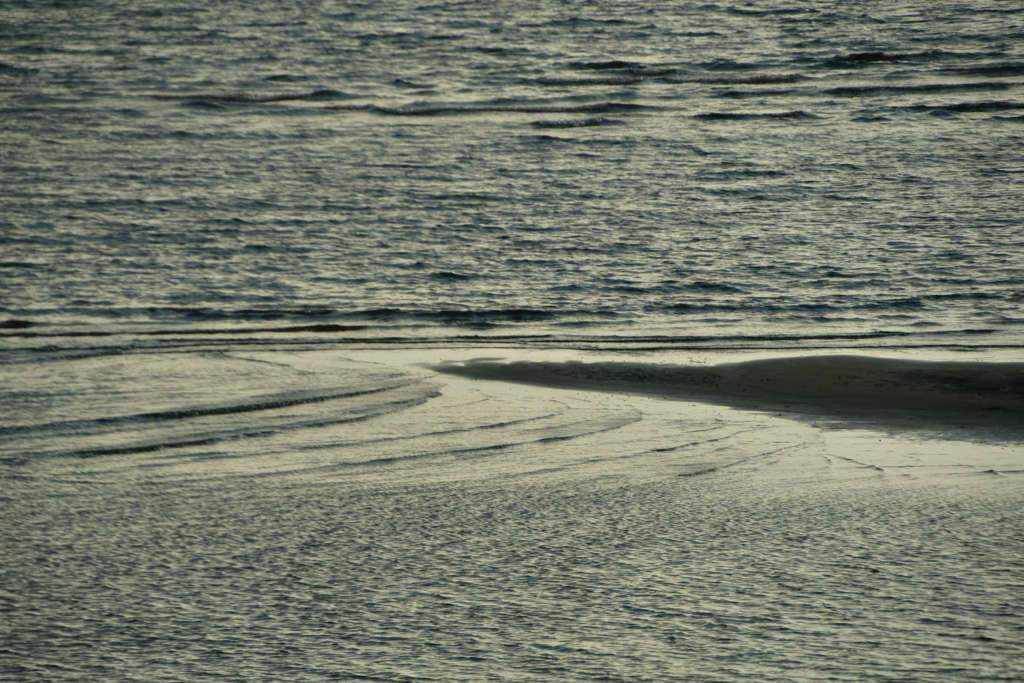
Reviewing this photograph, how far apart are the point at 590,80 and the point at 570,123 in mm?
546

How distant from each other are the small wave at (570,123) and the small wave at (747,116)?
55cm

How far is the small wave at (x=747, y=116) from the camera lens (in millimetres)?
5582

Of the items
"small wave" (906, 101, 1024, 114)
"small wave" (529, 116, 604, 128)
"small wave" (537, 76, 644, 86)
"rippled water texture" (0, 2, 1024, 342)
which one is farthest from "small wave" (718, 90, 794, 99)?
"small wave" (529, 116, 604, 128)

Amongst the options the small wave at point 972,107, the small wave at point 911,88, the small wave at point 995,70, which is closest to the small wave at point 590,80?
the small wave at point 911,88

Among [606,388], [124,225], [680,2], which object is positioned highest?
[680,2]

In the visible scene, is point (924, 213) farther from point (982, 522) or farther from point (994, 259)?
point (982, 522)

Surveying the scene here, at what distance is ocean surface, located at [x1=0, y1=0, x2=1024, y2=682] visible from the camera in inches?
53.6

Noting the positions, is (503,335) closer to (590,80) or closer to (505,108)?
(505,108)

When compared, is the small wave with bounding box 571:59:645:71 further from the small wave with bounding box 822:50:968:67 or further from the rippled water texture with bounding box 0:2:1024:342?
the small wave with bounding box 822:50:968:67

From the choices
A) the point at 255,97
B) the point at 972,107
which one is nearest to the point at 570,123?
the point at 255,97

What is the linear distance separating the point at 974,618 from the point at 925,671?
0.17 m

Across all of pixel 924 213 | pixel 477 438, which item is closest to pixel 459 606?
pixel 477 438

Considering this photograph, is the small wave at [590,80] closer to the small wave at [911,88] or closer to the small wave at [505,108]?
the small wave at [505,108]

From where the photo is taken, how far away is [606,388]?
286 cm
